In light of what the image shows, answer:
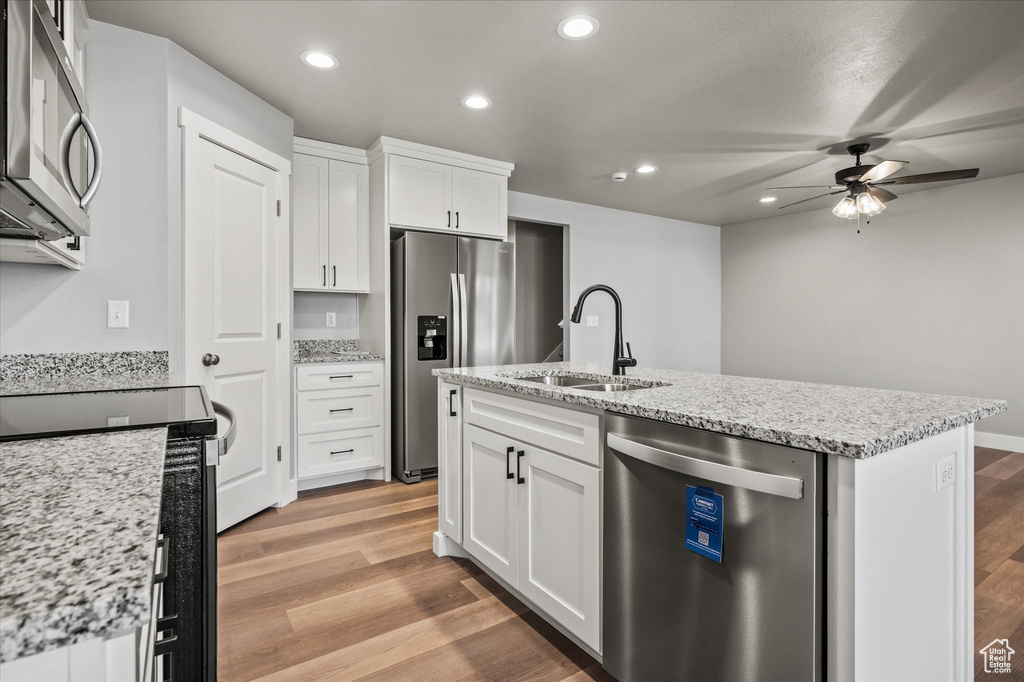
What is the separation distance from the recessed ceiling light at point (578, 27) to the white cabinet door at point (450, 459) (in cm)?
162

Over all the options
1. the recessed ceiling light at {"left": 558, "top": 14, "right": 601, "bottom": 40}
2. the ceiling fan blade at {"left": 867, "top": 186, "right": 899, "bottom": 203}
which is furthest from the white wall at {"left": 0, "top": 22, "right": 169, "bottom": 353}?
the ceiling fan blade at {"left": 867, "top": 186, "right": 899, "bottom": 203}

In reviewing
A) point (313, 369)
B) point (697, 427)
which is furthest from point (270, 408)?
point (697, 427)

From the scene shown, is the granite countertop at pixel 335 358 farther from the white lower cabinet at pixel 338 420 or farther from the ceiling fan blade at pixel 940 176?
the ceiling fan blade at pixel 940 176

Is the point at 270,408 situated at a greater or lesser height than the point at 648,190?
lesser

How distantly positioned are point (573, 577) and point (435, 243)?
2633mm

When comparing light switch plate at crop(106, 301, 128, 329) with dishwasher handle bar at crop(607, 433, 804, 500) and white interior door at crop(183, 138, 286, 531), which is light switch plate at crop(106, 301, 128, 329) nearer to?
white interior door at crop(183, 138, 286, 531)

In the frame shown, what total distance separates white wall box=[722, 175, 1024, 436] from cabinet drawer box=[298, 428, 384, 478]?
483 cm

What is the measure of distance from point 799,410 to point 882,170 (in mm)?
2826

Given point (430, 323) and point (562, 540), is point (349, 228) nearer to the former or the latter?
point (430, 323)

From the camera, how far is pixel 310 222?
3590 millimetres

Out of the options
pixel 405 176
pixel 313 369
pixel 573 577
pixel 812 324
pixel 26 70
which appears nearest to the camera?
pixel 26 70

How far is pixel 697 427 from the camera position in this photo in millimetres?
1189

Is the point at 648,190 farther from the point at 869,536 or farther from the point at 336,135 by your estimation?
the point at 869,536

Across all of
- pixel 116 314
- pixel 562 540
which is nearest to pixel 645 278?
pixel 562 540
